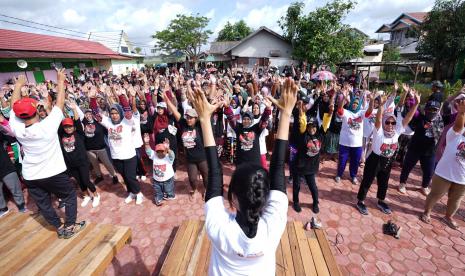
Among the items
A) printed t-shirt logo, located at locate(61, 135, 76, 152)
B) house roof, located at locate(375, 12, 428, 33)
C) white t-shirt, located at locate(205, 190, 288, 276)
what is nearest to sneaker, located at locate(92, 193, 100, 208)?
printed t-shirt logo, located at locate(61, 135, 76, 152)

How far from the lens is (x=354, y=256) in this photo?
3289 mm

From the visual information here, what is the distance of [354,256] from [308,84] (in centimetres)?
582

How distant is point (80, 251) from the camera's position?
310 cm

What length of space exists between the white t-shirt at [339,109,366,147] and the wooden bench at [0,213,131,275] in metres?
4.24

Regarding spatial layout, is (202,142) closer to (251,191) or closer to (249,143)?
(249,143)

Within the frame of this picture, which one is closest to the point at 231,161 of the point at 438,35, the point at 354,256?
the point at 354,256

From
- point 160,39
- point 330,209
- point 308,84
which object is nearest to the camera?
point 330,209

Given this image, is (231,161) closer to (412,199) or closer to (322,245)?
(322,245)

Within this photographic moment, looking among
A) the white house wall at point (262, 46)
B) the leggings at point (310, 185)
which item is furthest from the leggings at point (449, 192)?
the white house wall at point (262, 46)

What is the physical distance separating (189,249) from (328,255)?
1752 millimetres

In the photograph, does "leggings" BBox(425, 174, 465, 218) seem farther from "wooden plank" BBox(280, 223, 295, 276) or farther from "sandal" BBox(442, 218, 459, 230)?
"wooden plank" BBox(280, 223, 295, 276)

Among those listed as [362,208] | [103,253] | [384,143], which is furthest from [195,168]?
[384,143]

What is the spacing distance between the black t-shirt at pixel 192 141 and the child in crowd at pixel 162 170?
14.5 inches

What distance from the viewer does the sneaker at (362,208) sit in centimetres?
413
